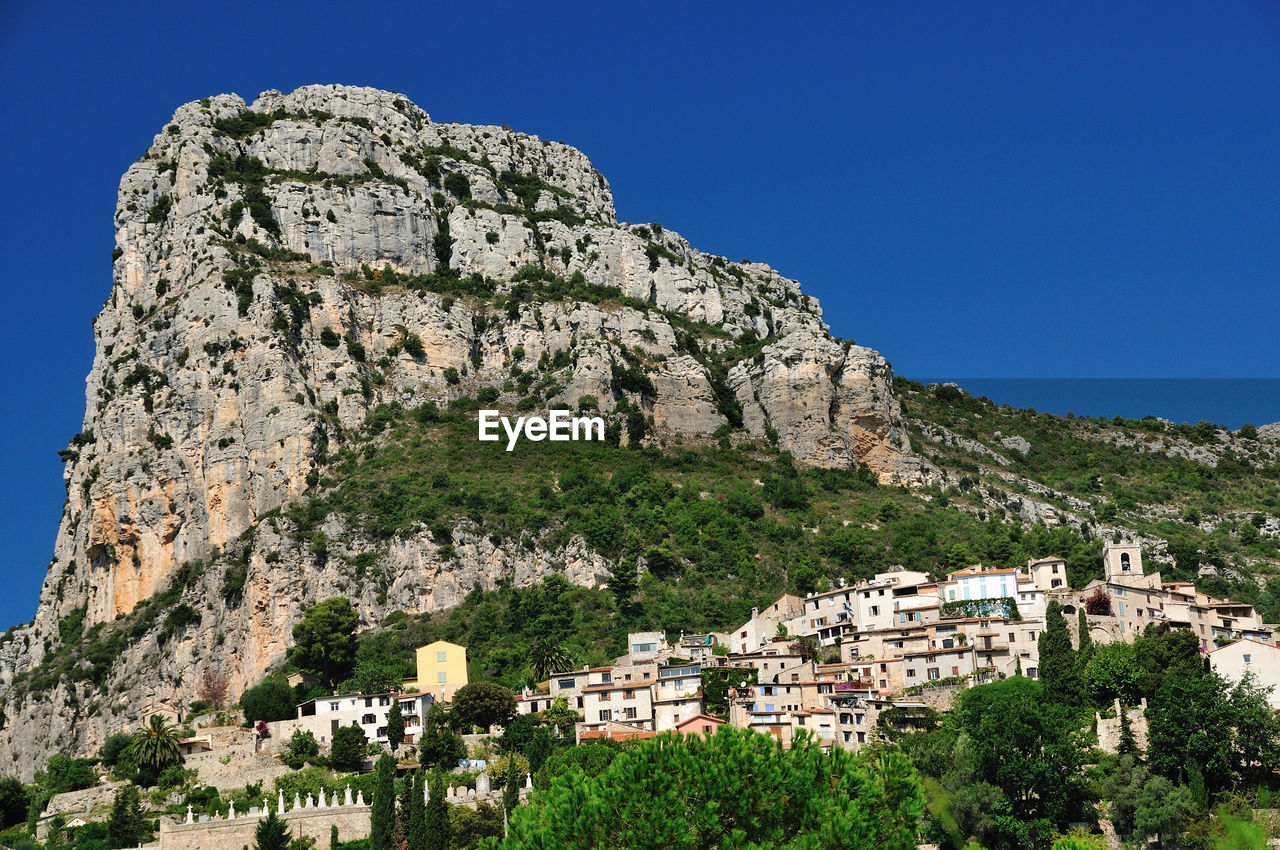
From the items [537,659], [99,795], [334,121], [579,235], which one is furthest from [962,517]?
[334,121]

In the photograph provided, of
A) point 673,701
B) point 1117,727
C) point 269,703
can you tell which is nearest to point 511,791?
point 673,701

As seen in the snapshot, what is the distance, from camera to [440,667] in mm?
74812

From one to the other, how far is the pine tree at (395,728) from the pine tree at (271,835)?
12.3 meters

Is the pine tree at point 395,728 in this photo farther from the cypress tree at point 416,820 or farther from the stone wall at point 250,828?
the cypress tree at point 416,820

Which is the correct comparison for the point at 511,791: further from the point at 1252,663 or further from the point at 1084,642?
the point at 1252,663

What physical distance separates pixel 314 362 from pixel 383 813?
57.7 m

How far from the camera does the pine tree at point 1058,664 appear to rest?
59469 millimetres

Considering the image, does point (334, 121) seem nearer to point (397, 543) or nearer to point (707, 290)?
point (707, 290)

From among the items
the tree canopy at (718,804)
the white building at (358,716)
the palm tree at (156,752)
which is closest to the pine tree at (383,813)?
the tree canopy at (718,804)

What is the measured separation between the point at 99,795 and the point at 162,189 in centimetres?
7054

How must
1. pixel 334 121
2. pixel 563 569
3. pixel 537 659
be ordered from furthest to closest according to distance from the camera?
pixel 334 121 < pixel 563 569 < pixel 537 659

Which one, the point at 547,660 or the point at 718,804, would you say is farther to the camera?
the point at 547,660

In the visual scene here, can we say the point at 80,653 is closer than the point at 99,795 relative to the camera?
No

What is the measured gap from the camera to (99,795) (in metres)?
63.7
